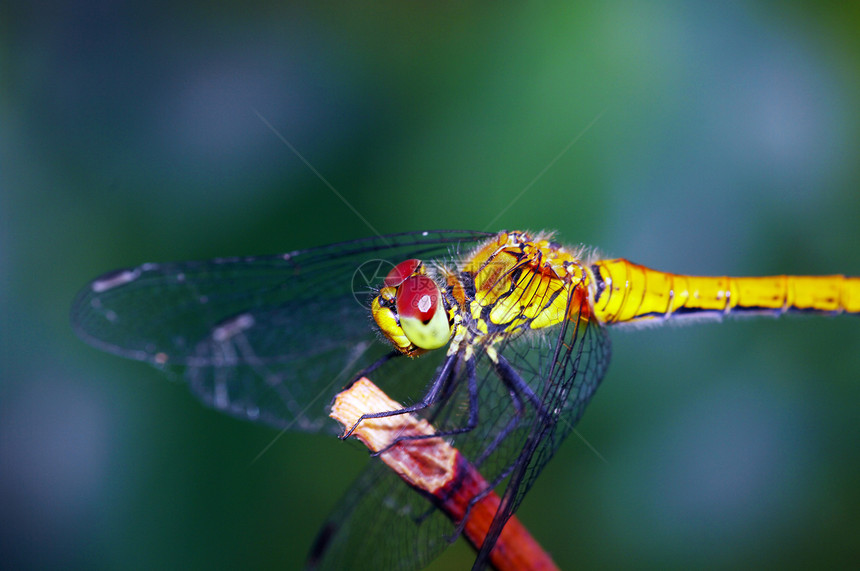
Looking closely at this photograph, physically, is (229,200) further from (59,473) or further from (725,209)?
(725,209)

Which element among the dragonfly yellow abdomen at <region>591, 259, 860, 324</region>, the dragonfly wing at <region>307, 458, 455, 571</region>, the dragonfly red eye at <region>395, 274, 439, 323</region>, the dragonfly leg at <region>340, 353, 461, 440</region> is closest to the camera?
the dragonfly leg at <region>340, 353, 461, 440</region>

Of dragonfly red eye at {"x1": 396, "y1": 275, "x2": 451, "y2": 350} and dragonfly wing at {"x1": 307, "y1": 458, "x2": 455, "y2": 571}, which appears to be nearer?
dragonfly red eye at {"x1": 396, "y1": 275, "x2": 451, "y2": 350}

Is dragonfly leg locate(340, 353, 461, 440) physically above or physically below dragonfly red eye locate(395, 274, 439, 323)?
below

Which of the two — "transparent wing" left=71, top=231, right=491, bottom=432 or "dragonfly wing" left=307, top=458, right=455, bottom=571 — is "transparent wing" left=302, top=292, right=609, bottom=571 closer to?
"dragonfly wing" left=307, top=458, right=455, bottom=571

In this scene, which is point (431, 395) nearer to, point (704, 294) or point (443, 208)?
point (443, 208)

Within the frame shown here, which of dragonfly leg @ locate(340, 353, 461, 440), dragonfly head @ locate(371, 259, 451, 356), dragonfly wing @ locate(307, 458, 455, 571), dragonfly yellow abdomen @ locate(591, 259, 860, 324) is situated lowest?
dragonfly wing @ locate(307, 458, 455, 571)

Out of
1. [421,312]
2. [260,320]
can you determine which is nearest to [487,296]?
[421,312]

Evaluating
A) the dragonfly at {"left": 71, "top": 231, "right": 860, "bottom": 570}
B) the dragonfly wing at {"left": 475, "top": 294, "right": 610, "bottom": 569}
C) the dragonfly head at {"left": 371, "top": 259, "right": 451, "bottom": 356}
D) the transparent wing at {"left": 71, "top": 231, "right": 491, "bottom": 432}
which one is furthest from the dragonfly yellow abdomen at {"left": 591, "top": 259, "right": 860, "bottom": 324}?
the dragonfly head at {"left": 371, "top": 259, "right": 451, "bottom": 356}
